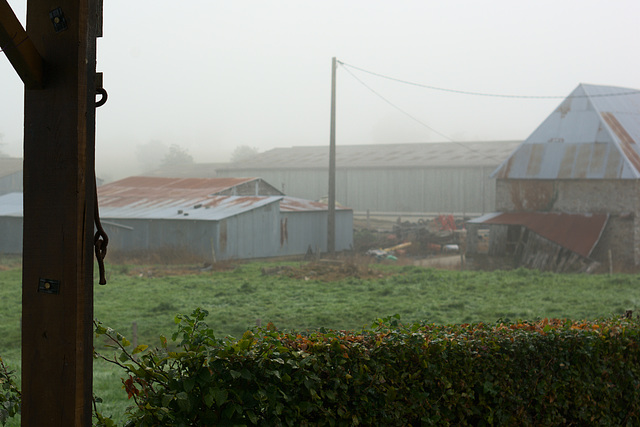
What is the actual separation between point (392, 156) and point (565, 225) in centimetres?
2693

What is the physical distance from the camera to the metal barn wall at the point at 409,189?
164ft

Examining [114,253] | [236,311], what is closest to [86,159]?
[236,311]

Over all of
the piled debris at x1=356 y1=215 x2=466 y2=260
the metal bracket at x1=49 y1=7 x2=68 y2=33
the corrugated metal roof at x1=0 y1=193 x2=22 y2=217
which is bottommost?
the piled debris at x1=356 y1=215 x2=466 y2=260

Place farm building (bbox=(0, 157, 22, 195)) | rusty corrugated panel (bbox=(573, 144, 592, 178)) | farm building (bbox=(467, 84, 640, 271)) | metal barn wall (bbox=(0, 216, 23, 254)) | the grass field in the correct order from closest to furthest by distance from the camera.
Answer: the grass field < farm building (bbox=(467, 84, 640, 271)) < rusty corrugated panel (bbox=(573, 144, 592, 178)) < metal barn wall (bbox=(0, 216, 23, 254)) < farm building (bbox=(0, 157, 22, 195))

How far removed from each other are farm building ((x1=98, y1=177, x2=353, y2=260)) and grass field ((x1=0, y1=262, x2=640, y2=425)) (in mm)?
3345

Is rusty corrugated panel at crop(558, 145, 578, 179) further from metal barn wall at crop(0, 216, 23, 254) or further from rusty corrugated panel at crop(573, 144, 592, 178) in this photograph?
metal barn wall at crop(0, 216, 23, 254)

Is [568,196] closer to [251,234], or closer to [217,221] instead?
[251,234]

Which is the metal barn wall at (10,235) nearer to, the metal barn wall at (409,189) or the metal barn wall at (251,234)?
the metal barn wall at (251,234)

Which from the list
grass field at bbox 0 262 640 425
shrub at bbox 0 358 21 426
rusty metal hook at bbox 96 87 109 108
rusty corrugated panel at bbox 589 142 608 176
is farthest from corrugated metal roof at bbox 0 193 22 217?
rusty metal hook at bbox 96 87 109 108

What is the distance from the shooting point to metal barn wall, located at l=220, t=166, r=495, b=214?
164 feet

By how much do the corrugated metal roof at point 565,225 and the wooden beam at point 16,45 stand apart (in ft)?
90.2

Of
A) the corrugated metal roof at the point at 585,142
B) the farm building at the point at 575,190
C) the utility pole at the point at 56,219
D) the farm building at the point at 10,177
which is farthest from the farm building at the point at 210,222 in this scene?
the utility pole at the point at 56,219

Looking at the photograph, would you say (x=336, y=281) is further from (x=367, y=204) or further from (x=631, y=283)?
(x=367, y=204)

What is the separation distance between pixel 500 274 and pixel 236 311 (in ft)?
41.3
